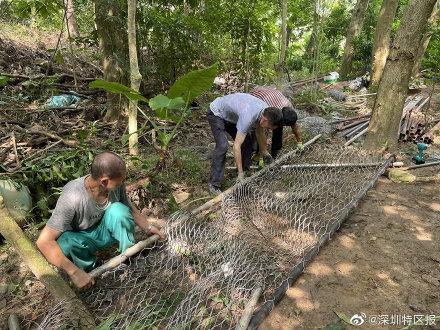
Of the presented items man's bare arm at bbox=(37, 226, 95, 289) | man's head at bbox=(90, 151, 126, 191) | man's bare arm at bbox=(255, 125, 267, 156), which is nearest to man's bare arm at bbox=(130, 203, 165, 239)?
man's head at bbox=(90, 151, 126, 191)

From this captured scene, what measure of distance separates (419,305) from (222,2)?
671cm

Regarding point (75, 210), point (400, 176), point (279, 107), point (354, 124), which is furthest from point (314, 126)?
point (75, 210)

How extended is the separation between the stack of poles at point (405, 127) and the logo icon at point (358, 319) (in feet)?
12.7

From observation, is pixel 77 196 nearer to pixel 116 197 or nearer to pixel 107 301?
pixel 116 197

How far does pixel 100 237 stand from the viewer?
272 centimetres

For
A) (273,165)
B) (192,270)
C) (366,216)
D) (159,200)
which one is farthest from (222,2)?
(192,270)

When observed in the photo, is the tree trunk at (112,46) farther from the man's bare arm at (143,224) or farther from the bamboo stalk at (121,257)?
the bamboo stalk at (121,257)

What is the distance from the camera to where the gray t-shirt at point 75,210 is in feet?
7.75

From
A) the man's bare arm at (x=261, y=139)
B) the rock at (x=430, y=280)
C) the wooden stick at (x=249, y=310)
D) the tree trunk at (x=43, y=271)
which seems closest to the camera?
the tree trunk at (x=43, y=271)

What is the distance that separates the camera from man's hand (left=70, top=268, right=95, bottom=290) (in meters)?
2.22

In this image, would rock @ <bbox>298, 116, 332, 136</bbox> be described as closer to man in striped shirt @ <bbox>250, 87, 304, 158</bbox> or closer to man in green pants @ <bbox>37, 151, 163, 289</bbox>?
man in striped shirt @ <bbox>250, 87, 304, 158</bbox>

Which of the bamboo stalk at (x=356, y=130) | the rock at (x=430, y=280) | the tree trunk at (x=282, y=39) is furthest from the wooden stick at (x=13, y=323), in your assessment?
the tree trunk at (x=282, y=39)

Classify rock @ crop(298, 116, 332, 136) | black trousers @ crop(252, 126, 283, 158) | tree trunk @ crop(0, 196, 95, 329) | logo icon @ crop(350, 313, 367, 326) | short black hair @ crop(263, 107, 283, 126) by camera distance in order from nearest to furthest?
tree trunk @ crop(0, 196, 95, 329) < logo icon @ crop(350, 313, 367, 326) < short black hair @ crop(263, 107, 283, 126) < black trousers @ crop(252, 126, 283, 158) < rock @ crop(298, 116, 332, 136)

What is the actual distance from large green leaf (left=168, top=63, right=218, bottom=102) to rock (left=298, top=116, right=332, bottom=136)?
132 inches
